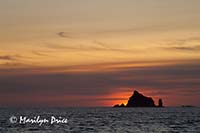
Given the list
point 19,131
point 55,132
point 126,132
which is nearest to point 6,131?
point 19,131

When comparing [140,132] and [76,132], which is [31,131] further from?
[140,132]

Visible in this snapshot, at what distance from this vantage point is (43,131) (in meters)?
75.1

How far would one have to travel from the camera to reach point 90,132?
Answer: 74.0 meters

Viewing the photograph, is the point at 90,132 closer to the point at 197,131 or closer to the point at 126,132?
the point at 126,132

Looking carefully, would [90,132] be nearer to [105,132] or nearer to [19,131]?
[105,132]

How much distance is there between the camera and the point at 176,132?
74.4 m

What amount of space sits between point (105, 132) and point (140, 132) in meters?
5.42

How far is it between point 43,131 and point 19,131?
381 centimetres

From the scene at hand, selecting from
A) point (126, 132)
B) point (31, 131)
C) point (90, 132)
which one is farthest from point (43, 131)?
point (126, 132)

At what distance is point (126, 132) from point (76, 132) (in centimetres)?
761

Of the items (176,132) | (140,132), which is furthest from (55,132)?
(176,132)

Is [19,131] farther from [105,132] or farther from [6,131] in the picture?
[105,132]

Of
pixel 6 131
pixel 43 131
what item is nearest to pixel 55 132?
pixel 43 131

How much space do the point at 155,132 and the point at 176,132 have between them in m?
3.55
